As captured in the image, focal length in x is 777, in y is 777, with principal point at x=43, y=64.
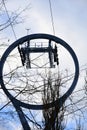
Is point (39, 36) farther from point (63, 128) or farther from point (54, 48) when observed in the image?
point (63, 128)

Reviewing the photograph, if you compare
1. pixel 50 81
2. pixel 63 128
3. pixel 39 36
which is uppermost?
pixel 39 36

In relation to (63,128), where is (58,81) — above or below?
above

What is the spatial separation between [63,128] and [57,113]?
691mm

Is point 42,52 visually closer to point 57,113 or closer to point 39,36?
point 39,36

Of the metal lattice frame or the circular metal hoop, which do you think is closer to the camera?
the metal lattice frame

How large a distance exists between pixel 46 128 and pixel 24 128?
141 centimetres

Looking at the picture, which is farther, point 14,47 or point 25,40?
point 14,47

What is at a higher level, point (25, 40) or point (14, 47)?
point (25, 40)

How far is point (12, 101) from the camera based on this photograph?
2623 centimetres

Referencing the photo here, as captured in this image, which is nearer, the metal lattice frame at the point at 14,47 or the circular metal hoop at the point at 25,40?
the metal lattice frame at the point at 14,47

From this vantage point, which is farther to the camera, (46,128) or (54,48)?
(54,48)

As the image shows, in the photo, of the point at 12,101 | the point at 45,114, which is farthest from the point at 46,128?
the point at 12,101

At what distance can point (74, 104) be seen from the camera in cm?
2712

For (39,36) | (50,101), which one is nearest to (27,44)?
(39,36)
